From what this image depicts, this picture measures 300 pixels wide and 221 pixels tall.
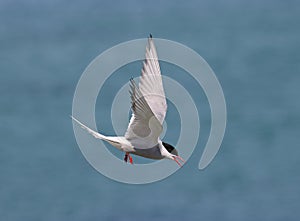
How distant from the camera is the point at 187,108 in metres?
16.2

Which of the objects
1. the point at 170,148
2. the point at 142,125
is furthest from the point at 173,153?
the point at 142,125

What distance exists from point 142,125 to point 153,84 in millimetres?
903

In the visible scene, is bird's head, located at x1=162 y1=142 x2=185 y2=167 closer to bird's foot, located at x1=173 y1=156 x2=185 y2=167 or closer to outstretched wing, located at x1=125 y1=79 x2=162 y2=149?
bird's foot, located at x1=173 y1=156 x2=185 y2=167

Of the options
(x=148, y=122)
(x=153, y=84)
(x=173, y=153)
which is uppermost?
(x=153, y=84)

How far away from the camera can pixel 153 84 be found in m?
14.7

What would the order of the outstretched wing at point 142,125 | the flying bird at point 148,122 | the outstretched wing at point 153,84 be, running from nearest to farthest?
→ the outstretched wing at point 142,125
the flying bird at point 148,122
the outstretched wing at point 153,84

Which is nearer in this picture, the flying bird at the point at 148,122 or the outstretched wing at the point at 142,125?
the outstretched wing at the point at 142,125

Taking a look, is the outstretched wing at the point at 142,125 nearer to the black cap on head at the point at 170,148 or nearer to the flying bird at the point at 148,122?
the flying bird at the point at 148,122

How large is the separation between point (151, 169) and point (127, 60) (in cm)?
423

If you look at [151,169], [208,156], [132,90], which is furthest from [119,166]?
[208,156]

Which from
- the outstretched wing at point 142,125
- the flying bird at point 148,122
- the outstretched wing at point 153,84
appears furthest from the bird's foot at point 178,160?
the outstretched wing at point 153,84

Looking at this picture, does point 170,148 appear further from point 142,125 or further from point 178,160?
point 142,125

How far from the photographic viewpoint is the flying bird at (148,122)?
1380 centimetres

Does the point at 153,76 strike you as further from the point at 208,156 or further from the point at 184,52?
the point at 208,156
